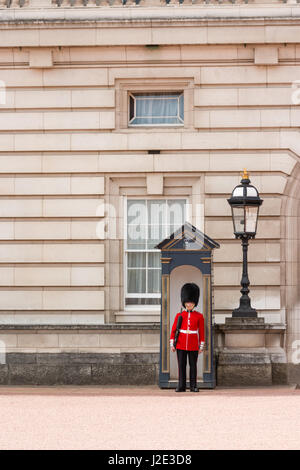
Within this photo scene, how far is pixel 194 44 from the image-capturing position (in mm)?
14406

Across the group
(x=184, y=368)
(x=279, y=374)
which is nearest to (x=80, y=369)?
(x=184, y=368)

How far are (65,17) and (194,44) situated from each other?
1907 millimetres

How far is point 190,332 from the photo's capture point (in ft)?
41.6

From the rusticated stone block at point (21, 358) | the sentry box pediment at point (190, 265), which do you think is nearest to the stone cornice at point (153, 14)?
the sentry box pediment at point (190, 265)

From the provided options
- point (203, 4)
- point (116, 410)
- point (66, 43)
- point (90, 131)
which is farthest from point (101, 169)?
point (116, 410)

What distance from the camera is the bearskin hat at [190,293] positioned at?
12836 millimetres

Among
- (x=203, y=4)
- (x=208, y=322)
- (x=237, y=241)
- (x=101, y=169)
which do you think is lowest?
(x=208, y=322)

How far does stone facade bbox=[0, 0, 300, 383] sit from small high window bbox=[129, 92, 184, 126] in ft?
0.71

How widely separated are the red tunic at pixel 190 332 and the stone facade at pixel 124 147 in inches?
62.2

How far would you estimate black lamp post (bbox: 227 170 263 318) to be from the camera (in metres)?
13.5

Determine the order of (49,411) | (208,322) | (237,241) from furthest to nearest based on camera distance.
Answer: (237,241), (208,322), (49,411)

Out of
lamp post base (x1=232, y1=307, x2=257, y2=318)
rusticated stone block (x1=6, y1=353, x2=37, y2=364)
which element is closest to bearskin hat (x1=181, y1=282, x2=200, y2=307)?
lamp post base (x1=232, y1=307, x2=257, y2=318)

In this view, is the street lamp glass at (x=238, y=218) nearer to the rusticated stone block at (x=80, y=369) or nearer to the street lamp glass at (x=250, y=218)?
the street lamp glass at (x=250, y=218)

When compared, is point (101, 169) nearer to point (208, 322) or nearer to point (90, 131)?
point (90, 131)
